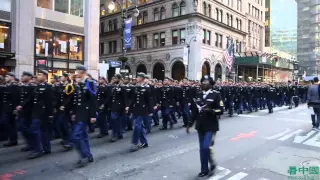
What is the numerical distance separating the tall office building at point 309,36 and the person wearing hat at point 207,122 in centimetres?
9374

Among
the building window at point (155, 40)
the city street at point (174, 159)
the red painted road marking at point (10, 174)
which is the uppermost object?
the building window at point (155, 40)

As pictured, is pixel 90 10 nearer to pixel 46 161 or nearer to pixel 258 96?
pixel 258 96

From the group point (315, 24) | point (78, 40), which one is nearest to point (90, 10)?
point (78, 40)

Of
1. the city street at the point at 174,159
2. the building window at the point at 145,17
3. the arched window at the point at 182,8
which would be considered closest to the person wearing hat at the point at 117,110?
the city street at the point at 174,159

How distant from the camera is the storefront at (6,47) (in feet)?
57.1

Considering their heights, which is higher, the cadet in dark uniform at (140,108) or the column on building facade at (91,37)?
the column on building facade at (91,37)

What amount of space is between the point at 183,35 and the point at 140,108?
33159 mm

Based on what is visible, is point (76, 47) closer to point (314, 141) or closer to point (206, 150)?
point (314, 141)

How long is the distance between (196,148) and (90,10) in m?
17.9

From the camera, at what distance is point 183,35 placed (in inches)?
1559

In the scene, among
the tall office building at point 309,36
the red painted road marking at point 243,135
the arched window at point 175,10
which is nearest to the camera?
the red painted road marking at point 243,135

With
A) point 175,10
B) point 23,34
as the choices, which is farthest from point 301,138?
point 175,10

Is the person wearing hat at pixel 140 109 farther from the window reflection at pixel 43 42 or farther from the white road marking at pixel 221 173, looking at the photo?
the window reflection at pixel 43 42

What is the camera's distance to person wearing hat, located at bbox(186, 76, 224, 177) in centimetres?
548
